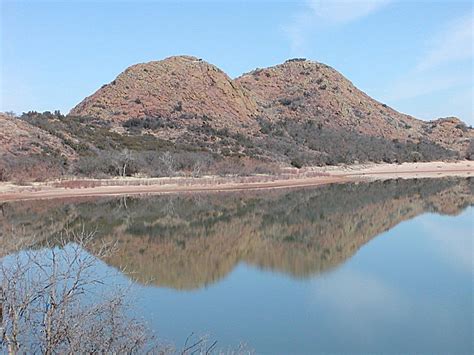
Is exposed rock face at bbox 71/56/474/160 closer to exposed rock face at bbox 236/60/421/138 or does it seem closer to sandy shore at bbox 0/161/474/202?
exposed rock face at bbox 236/60/421/138

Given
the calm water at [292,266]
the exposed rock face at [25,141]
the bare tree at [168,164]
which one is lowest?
the calm water at [292,266]

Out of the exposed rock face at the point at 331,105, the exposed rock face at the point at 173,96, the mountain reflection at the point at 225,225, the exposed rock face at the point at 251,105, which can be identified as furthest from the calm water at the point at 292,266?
the exposed rock face at the point at 331,105

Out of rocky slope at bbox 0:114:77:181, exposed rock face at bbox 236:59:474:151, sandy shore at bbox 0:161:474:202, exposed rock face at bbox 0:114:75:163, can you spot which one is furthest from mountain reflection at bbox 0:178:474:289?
exposed rock face at bbox 236:59:474:151

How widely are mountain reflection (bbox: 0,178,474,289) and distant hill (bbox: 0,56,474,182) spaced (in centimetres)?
1189

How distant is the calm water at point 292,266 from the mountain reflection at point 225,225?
5 cm

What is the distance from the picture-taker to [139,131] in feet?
191

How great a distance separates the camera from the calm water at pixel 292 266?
9.13 m

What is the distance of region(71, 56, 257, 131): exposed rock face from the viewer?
215 feet

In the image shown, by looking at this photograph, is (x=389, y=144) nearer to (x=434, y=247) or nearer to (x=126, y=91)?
(x=126, y=91)

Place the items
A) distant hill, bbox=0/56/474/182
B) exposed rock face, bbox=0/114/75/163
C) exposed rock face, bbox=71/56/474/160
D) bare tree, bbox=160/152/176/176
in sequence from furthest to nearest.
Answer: exposed rock face, bbox=71/56/474/160, distant hill, bbox=0/56/474/182, bare tree, bbox=160/152/176/176, exposed rock face, bbox=0/114/75/163

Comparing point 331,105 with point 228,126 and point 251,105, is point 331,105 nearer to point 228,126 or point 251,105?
point 251,105

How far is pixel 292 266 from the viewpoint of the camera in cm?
1467

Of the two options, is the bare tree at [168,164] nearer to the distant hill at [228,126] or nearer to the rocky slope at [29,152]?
the distant hill at [228,126]

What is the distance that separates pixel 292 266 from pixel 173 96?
5615cm
